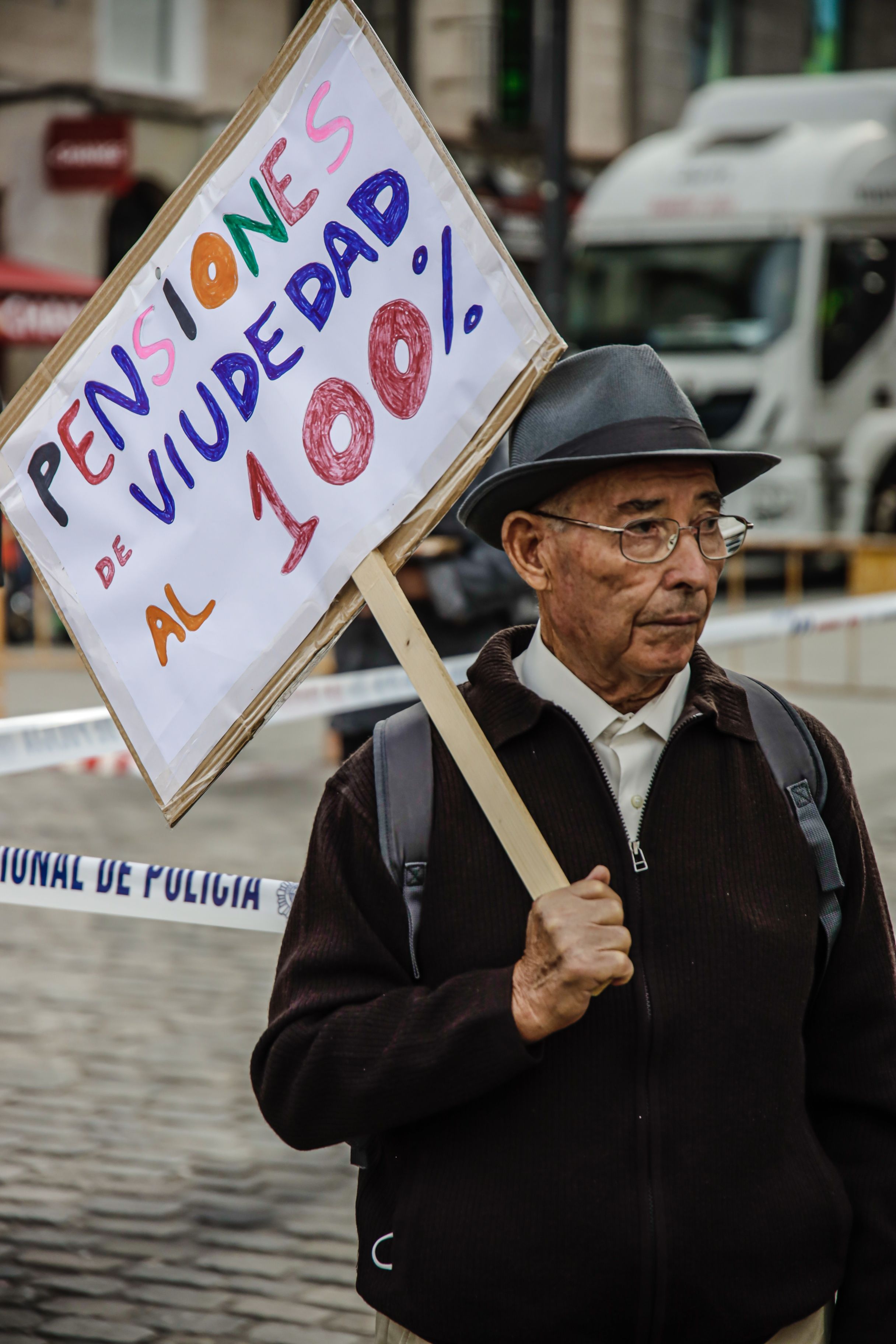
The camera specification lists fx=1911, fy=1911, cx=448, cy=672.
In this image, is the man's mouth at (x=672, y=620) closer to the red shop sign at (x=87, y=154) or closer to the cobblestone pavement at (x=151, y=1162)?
the cobblestone pavement at (x=151, y=1162)

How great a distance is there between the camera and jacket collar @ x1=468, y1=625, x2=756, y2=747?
7.25 feet

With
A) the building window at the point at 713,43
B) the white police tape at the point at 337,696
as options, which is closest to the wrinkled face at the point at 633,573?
the white police tape at the point at 337,696

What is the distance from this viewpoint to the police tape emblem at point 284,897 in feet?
10.4

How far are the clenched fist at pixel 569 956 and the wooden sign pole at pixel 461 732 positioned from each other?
0.15 ft

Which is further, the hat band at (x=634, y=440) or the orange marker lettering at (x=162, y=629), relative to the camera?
the orange marker lettering at (x=162, y=629)

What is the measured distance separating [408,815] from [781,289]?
17033mm

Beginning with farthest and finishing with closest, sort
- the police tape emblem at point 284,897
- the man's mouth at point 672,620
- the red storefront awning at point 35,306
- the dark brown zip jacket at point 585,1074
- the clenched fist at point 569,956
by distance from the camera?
the red storefront awning at point 35,306, the police tape emblem at point 284,897, the man's mouth at point 672,620, the dark brown zip jacket at point 585,1074, the clenched fist at point 569,956

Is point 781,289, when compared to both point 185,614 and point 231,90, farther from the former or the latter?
point 185,614

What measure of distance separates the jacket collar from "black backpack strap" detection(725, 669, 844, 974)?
0.07ft

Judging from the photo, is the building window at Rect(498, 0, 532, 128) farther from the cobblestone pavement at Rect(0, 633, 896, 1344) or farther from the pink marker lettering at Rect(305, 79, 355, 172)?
the pink marker lettering at Rect(305, 79, 355, 172)

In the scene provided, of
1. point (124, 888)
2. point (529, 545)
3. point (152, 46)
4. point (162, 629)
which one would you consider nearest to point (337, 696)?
point (124, 888)

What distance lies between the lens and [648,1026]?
6.91ft

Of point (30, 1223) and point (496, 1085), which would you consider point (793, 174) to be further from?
point (496, 1085)

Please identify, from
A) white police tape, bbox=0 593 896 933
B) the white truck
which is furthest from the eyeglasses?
the white truck
